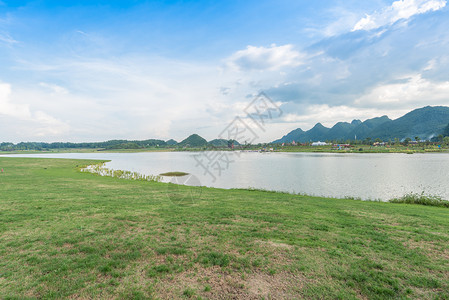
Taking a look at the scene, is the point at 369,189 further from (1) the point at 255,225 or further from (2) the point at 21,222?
(2) the point at 21,222

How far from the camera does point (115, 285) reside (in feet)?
15.6

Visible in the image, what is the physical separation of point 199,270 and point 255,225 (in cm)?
395

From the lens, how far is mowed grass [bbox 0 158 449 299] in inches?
Answer: 184

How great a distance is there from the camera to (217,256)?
6.11 m

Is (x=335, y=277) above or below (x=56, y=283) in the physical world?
below

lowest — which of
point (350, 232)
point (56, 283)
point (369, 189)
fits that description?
point (369, 189)

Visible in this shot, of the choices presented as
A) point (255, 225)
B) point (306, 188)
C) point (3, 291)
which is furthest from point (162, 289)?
point (306, 188)

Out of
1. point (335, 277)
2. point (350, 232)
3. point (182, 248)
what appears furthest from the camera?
point (350, 232)

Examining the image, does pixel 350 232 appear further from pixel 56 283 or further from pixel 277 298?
pixel 56 283

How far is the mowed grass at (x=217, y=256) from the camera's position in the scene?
468cm

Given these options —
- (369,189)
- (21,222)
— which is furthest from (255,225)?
(369,189)

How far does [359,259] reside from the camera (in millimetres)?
5949

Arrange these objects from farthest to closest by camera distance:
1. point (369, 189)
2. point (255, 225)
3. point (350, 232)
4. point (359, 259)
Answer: point (369, 189) < point (255, 225) < point (350, 232) < point (359, 259)

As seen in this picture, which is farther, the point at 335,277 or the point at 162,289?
the point at 335,277
